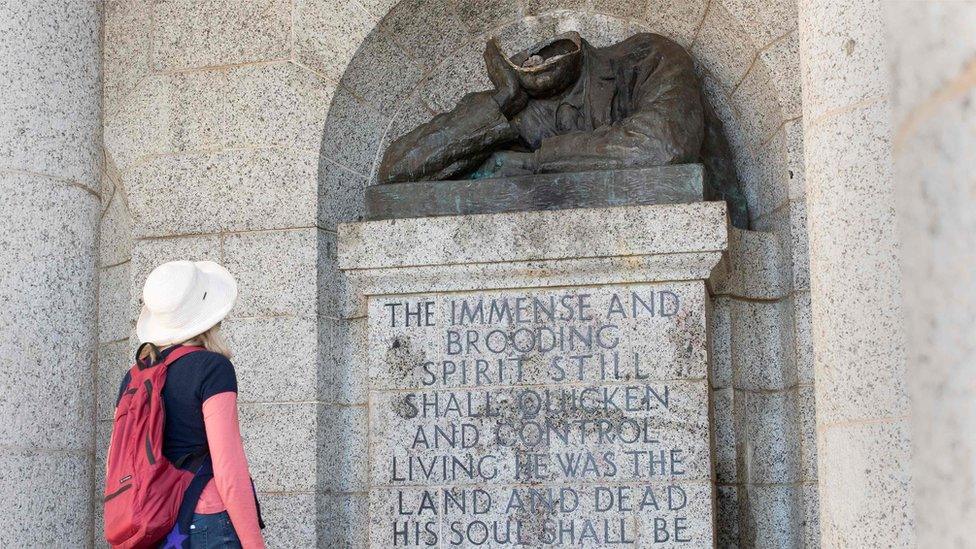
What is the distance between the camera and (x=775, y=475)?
612cm

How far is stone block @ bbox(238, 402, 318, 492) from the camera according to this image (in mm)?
6023

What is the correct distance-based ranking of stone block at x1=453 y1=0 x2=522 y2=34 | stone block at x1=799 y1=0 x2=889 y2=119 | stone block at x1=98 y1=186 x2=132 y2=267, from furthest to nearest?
stone block at x1=98 y1=186 x2=132 y2=267 < stone block at x1=453 y1=0 x2=522 y2=34 < stone block at x1=799 y1=0 x2=889 y2=119

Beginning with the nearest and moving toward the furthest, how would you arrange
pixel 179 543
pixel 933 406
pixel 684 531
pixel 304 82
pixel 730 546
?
pixel 933 406 → pixel 179 543 → pixel 684 531 → pixel 730 546 → pixel 304 82

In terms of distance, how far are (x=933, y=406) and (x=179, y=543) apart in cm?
228

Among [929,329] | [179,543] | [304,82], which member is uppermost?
[304,82]

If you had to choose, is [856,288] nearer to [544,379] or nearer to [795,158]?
[544,379]

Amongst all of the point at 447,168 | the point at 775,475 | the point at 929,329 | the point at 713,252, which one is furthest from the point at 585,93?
the point at 929,329

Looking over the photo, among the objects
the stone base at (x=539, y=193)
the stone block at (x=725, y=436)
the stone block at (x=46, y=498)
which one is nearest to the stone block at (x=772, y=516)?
the stone block at (x=725, y=436)

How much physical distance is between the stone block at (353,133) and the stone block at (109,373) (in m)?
1.55

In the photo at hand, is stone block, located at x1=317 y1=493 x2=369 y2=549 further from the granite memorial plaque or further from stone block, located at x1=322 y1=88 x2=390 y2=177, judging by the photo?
stone block, located at x1=322 y1=88 x2=390 y2=177

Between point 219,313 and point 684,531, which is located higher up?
point 219,313

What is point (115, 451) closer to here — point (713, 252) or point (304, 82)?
point (713, 252)

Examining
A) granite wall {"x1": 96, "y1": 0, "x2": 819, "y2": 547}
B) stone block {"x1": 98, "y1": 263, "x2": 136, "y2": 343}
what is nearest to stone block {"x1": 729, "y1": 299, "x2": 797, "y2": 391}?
granite wall {"x1": 96, "y1": 0, "x2": 819, "y2": 547}

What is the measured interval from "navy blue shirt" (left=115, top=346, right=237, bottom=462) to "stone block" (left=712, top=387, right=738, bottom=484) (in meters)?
3.03
